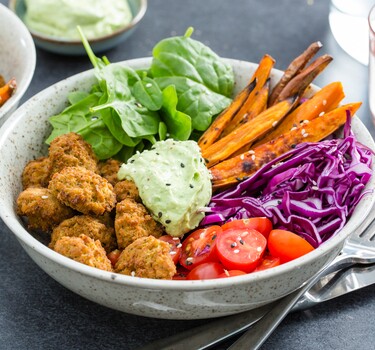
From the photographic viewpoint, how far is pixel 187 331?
7.29 feet

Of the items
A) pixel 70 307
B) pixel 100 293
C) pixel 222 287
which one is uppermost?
pixel 222 287

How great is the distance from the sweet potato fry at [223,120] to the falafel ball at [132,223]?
455mm

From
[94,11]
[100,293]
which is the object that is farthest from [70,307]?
[94,11]

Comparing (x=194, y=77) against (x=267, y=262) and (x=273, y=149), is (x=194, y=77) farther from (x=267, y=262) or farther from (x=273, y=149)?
(x=267, y=262)

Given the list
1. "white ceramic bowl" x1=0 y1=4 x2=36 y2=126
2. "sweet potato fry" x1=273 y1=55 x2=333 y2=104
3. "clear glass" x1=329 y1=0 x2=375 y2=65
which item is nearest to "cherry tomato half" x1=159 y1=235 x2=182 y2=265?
"sweet potato fry" x1=273 y1=55 x2=333 y2=104

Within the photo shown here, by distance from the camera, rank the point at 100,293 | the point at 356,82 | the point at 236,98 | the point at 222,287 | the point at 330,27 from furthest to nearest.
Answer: the point at 330,27
the point at 356,82
the point at 236,98
the point at 100,293
the point at 222,287

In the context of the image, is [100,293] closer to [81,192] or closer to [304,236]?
[81,192]

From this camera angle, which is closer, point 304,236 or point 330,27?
point 304,236

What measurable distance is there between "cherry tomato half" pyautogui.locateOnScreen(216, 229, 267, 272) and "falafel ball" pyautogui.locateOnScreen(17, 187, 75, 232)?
549 mm

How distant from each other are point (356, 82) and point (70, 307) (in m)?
1.92

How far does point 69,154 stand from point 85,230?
365 millimetres

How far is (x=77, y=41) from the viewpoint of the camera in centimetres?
346

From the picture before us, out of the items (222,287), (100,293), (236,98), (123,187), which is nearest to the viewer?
(222,287)

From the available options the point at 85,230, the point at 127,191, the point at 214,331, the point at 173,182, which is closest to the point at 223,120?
the point at 173,182
